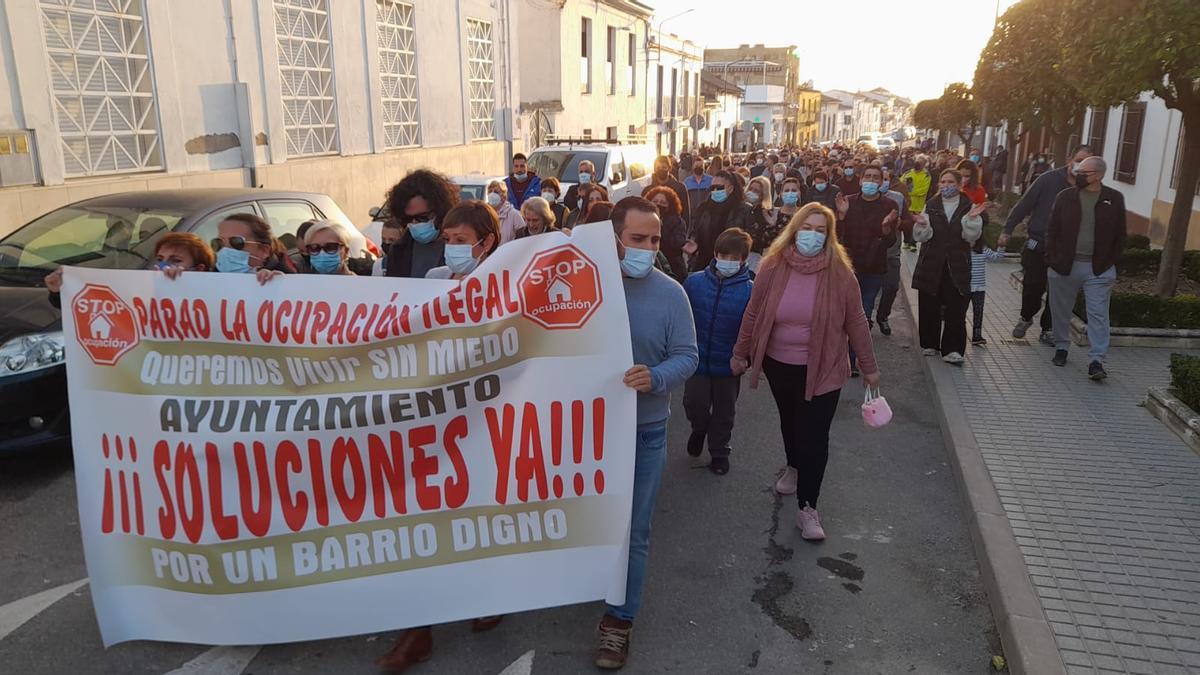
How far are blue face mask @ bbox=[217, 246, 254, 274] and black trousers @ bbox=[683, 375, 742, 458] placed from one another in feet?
9.19

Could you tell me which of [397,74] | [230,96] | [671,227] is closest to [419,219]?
[671,227]

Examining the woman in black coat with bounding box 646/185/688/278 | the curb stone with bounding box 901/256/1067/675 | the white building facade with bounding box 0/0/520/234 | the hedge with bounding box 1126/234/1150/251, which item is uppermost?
the white building facade with bounding box 0/0/520/234

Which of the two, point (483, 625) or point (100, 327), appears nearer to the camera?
point (100, 327)

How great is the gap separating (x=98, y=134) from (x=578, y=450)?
1023 centimetres

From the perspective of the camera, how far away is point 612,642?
3459 mm

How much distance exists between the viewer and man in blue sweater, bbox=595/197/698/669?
3.46 m

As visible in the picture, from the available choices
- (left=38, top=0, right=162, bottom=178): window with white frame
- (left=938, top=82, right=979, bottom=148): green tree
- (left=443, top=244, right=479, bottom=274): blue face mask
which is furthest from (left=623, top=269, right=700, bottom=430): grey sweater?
(left=938, top=82, right=979, bottom=148): green tree

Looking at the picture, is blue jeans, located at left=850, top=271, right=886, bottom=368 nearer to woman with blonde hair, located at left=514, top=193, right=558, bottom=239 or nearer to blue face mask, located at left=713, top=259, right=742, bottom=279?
blue face mask, located at left=713, top=259, right=742, bottom=279

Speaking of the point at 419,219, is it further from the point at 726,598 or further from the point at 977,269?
the point at 977,269

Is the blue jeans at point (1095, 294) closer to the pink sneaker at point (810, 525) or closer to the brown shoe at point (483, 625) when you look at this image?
the pink sneaker at point (810, 525)

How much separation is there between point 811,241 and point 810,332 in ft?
1.58

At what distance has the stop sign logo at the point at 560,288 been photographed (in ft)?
11.0

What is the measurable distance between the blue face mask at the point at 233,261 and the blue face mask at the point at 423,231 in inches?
36.2

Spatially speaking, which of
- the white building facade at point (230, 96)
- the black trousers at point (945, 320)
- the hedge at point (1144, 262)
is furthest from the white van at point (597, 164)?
the hedge at point (1144, 262)
